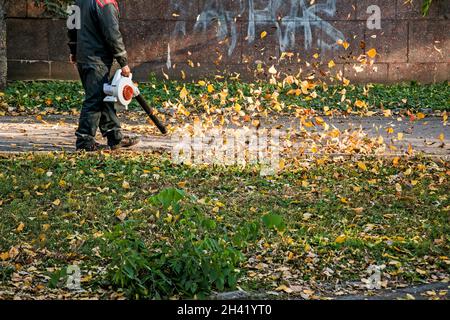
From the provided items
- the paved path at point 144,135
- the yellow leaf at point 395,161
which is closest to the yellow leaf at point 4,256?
the paved path at point 144,135

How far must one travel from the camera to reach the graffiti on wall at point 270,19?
49.1ft

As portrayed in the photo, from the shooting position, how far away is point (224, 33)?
1498cm

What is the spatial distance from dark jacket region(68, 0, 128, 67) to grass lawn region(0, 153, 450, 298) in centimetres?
102

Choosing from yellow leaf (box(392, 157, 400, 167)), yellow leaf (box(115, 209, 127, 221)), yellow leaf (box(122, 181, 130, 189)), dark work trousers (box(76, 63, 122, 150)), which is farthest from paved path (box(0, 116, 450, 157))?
yellow leaf (box(115, 209, 127, 221))

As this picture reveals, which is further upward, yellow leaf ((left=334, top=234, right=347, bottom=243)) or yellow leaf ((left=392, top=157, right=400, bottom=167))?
yellow leaf ((left=392, top=157, right=400, bottom=167))

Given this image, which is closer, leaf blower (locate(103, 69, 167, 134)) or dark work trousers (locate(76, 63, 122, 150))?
leaf blower (locate(103, 69, 167, 134))

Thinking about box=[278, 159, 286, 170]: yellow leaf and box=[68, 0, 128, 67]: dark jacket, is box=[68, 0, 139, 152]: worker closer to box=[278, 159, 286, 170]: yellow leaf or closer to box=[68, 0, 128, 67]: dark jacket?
box=[68, 0, 128, 67]: dark jacket

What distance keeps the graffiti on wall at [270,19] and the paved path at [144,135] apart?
10.3ft

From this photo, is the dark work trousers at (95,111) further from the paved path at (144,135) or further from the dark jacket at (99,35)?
the paved path at (144,135)

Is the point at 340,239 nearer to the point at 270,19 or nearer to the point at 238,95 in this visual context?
the point at 238,95

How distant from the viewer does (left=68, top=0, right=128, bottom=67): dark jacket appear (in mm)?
9109
